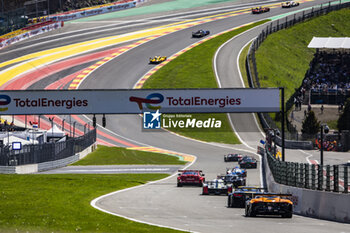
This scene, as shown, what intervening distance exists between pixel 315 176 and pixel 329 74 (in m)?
72.8

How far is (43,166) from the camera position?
5647 cm

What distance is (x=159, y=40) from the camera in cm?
11181

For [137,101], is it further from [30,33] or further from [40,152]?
[30,33]

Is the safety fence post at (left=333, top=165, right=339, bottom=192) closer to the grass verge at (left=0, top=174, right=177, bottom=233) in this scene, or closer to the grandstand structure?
the grass verge at (left=0, top=174, right=177, bottom=233)

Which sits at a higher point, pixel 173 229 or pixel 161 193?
pixel 173 229

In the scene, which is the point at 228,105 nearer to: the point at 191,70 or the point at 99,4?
the point at 191,70

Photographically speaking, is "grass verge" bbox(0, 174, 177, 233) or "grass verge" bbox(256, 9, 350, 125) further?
"grass verge" bbox(256, 9, 350, 125)

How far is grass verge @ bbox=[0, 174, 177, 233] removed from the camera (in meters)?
19.9

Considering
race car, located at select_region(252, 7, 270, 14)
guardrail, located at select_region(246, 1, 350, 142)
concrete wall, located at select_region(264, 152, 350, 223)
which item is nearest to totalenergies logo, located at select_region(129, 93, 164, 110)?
concrete wall, located at select_region(264, 152, 350, 223)

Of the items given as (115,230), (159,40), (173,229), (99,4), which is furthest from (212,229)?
(99,4)

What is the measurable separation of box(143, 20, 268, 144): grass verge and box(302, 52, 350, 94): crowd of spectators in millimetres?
12812

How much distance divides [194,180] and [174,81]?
169 ft

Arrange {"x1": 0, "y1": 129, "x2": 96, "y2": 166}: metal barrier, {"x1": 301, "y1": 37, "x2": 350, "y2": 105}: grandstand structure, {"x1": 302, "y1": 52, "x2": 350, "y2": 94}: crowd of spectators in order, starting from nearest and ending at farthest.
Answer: {"x1": 0, "y1": 129, "x2": 96, "y2": 166}: metal barrier
{"x1": 301, "y1": 37, "x2": 350, "y2": 105}: grandstand structure
{"x1": 302, "y1": 52, "x2": 350, "y2": 94}: crowd of spectators

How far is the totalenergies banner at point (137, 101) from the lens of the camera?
45000 mm
